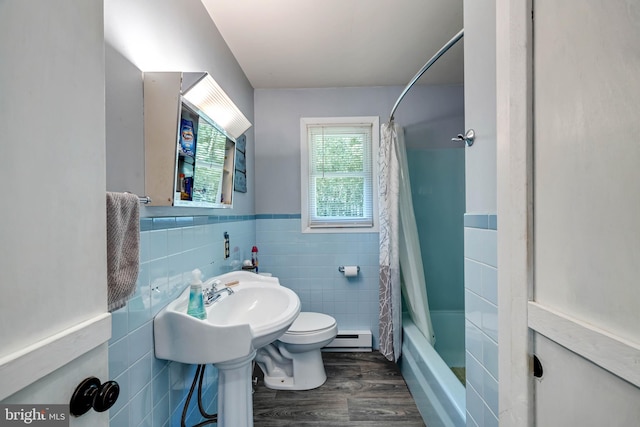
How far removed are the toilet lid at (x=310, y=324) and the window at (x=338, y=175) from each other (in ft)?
2.53

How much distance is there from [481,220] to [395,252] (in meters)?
1.14

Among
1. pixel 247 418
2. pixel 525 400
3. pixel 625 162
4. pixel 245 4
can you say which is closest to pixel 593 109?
pixel 625 162

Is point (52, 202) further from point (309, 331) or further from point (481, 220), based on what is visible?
point (309, 331)

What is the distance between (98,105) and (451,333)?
9.08ft

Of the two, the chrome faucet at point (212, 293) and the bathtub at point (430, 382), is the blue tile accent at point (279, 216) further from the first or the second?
the bathtub at point (430, 382)

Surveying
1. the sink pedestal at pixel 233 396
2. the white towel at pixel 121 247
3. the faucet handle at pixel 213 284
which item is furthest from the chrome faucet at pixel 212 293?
the white towel at pixel 121 247

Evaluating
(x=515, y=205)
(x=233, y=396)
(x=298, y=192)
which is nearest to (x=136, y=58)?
(x=515, y=205)

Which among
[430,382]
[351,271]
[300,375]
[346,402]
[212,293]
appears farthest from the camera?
[351,271]

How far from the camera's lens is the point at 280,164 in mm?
2574

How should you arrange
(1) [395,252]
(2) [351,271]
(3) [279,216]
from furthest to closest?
(3) [279,216] < (2) [351,271] < (1) [395,252]

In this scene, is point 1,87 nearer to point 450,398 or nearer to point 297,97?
point 450,398

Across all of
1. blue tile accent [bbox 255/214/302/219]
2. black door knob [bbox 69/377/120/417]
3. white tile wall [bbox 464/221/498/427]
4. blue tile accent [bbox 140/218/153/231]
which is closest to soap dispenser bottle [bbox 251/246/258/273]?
blue tile accent [bbox 255/214/302/219]

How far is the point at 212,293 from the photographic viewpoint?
1396mm

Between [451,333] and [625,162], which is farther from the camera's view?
[451,333]
